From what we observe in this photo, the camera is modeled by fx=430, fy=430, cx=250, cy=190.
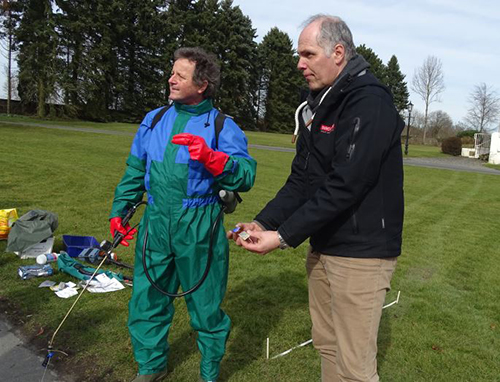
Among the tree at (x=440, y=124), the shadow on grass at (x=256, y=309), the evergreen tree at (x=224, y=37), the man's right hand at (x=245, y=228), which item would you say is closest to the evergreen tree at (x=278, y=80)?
the evergreen tree at (x=224, y=37)

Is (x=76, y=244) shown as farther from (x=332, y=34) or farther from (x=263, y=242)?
(x=332, y=34)

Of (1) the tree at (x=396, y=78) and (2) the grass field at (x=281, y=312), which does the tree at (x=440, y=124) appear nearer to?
(1) the tree at (x=396, y=78)

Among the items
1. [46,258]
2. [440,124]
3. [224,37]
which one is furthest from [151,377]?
[440,124]

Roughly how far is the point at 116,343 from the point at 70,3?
40.3 m

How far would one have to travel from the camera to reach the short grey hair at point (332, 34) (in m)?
2.09

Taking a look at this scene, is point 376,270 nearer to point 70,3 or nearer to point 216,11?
point 70,3

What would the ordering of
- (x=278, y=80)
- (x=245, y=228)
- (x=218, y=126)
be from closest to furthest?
(x=245, y=228), (x=218, y=126), (x=278, y=80)

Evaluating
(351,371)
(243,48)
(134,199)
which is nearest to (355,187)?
(351,371)

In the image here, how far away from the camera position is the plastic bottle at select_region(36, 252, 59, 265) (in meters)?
5.27

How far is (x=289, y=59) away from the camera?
187ft

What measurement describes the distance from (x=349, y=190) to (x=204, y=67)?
4.95 ft

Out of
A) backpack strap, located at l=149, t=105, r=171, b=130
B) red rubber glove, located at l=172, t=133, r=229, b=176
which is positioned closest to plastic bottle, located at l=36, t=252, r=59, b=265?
backpack strap, located at l=149, t=105, r=171, b=130

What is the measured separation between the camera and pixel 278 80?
5666cm

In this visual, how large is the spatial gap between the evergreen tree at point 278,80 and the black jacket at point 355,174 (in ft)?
181
